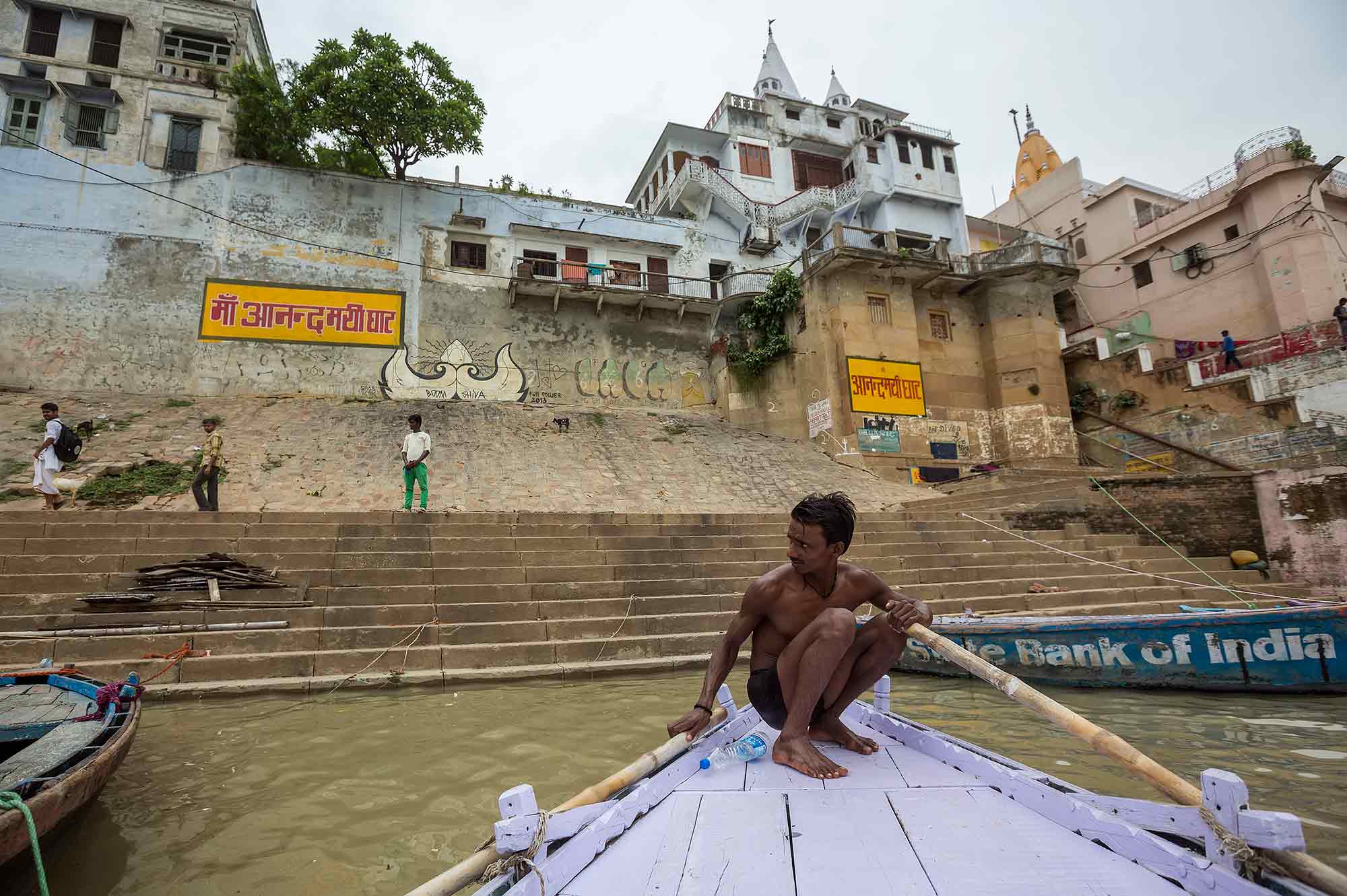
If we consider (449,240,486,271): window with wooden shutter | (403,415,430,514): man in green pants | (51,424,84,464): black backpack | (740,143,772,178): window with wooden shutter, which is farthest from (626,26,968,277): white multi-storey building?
(51,424,84,464): black backpack

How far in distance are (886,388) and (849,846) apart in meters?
19.6

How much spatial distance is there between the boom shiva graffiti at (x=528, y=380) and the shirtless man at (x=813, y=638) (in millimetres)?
18610

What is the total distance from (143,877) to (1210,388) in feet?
73.3

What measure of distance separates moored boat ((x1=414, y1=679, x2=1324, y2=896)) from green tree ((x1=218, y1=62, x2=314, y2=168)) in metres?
23.5

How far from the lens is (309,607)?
677cm

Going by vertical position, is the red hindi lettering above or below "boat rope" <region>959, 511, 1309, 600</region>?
above

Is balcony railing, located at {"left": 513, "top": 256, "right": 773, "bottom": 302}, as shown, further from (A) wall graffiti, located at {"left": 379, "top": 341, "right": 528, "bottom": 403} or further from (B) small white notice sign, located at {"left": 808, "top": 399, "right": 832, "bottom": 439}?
(B) small white notice sign, located at {"left": 808, "top": 399, "right": 832, "bottom": 439}

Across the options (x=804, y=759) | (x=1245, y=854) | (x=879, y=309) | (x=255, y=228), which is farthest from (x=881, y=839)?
(x=255, y=228)

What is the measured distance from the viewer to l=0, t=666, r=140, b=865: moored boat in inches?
86.0

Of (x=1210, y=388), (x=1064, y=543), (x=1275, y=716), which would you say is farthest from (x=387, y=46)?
(x=1210, y=388)

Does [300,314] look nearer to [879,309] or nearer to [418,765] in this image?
[879,309]

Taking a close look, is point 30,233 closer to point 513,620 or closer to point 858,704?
point 513,620

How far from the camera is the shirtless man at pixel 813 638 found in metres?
2.69

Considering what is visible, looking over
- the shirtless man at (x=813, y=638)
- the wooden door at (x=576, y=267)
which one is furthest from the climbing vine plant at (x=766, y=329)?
the shirtless man at (x=813, y=638)
